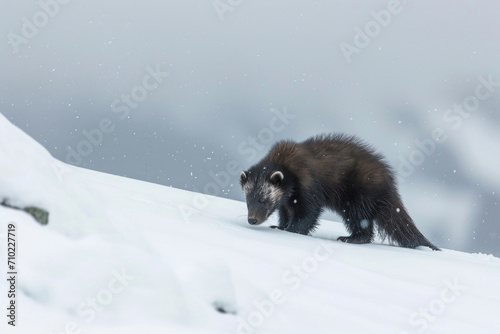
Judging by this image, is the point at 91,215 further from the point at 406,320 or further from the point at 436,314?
the point at 436,314

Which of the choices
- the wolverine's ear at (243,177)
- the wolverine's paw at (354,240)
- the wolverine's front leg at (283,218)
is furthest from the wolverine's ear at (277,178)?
the wolverine's paw at (354,240)

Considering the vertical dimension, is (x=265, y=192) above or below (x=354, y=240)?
above

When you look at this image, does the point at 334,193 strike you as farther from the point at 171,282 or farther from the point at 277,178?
the point at 171,282

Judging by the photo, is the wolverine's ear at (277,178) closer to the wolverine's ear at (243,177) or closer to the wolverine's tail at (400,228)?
the wolverine's ear at (243,177)

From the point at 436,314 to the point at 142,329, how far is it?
239 cm

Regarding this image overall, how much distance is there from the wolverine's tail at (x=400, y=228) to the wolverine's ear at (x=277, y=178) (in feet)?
5.18

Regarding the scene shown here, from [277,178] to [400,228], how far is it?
200 cm

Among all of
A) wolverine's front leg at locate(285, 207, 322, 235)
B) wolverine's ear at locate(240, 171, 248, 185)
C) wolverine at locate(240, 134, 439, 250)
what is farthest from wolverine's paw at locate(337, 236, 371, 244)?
wolverine's ear at locate(240, 171, 248, 185)

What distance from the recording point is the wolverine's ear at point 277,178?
7.61m

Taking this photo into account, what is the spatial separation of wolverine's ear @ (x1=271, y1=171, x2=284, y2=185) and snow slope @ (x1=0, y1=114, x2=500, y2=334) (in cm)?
288

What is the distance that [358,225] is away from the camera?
25.4ft

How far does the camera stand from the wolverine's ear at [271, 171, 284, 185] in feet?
25.0

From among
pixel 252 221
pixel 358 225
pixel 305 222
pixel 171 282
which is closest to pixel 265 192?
pixel 252 221

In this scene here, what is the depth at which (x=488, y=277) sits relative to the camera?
531 centimetres
